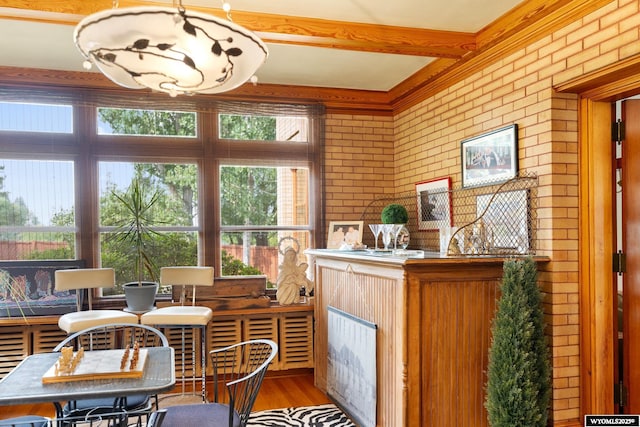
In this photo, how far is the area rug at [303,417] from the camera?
11.2 feet

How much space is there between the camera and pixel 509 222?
3182mm

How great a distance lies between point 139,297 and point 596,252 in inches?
130

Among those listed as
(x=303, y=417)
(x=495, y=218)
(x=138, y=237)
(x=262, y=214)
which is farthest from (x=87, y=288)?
(x=495, y=218)

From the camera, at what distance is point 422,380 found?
2.76m

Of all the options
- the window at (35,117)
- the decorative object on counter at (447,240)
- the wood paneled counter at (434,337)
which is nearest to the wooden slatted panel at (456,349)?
the wood paneled counter at (434,337)

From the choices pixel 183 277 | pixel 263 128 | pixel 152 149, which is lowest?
pixel 183 277

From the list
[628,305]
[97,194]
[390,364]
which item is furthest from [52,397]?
[628,305]

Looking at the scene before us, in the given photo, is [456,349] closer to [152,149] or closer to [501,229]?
[501,229]

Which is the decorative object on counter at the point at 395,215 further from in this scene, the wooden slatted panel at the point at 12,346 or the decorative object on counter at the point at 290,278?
the wooden slatted panel at the point at 12,346

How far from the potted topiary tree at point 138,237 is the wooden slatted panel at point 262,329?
87 cm

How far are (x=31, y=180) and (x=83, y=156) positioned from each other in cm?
48

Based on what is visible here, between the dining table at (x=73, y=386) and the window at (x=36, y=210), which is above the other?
the window at (x=36, y=210)

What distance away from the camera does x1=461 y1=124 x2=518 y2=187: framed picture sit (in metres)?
3.21

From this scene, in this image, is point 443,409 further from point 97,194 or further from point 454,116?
point 97,194
